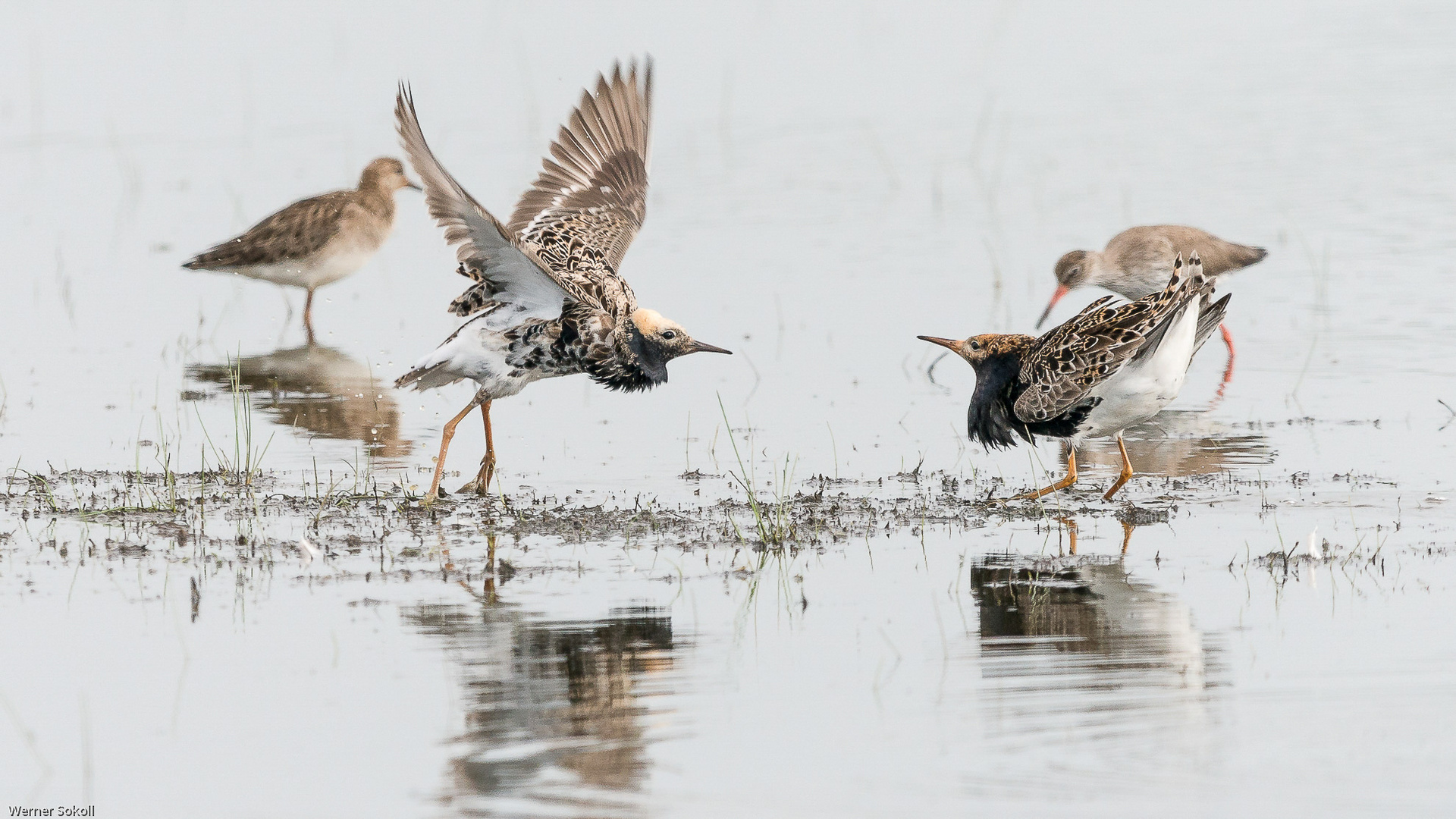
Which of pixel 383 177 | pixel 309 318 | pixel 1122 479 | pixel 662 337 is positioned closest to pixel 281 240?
pixel 309 318

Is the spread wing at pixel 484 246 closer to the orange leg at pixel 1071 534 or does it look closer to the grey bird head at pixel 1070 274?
the orange leg at pixel 1071 534

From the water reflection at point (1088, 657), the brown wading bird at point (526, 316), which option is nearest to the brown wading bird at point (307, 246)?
Answer: the brown wading bird at point (526, 316)

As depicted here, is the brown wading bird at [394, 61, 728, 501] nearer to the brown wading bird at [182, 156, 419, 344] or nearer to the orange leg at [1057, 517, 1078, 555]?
the orange leg at [1057, 517, 1078, 555]

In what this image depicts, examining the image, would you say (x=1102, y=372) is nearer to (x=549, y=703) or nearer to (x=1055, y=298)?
(x=549, y=703)

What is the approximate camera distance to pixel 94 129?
21.2 metres

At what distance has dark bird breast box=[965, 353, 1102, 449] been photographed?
848cm

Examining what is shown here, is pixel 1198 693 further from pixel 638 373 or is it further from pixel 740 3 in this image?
pixel 740 3

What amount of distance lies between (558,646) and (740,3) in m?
24.6

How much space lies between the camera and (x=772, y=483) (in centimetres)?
845

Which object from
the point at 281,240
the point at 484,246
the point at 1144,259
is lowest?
the point at 484,246

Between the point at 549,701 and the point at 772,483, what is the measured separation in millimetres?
3169

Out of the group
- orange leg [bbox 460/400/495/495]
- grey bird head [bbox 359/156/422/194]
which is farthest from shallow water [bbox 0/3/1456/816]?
grey bird head [bbox 359/156/422/194]

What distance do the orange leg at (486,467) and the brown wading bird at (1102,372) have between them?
2.47 m

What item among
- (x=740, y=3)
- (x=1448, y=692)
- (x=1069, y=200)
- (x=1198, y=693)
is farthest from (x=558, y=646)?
(x=740, y=3)
